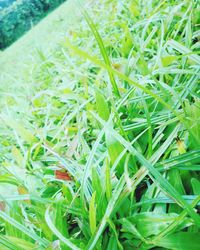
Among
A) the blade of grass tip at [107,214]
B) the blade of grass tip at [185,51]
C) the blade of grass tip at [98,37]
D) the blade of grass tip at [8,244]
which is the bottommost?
the blade of grass tip at [107,214]

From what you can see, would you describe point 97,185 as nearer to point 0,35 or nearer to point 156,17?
point 156,17

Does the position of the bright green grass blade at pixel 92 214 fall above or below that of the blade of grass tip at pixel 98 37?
below

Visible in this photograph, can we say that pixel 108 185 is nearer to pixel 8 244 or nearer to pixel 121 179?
pixel 121 179

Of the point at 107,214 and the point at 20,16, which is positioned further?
the point at 20,16

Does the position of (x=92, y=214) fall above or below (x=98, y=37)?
below

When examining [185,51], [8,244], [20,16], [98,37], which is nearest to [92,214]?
[8,244]

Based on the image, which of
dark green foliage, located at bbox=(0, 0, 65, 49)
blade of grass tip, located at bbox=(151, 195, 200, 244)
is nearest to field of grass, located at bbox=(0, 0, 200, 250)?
blade of grass tip, located at bbox=(151, 195, 200, 244)

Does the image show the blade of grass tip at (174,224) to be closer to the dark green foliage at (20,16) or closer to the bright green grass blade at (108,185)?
the bright green grass blade at (108,185)

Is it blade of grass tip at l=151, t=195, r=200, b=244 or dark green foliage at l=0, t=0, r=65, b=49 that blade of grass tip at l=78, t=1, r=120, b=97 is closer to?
blade of grass tip at l=151, t=195, r=200, b=244

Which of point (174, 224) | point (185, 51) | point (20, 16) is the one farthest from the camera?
point (20, 16)

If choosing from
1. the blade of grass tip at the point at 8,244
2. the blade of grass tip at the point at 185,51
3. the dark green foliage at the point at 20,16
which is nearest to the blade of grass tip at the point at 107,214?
the blade of grass tip at the point at 8,244
